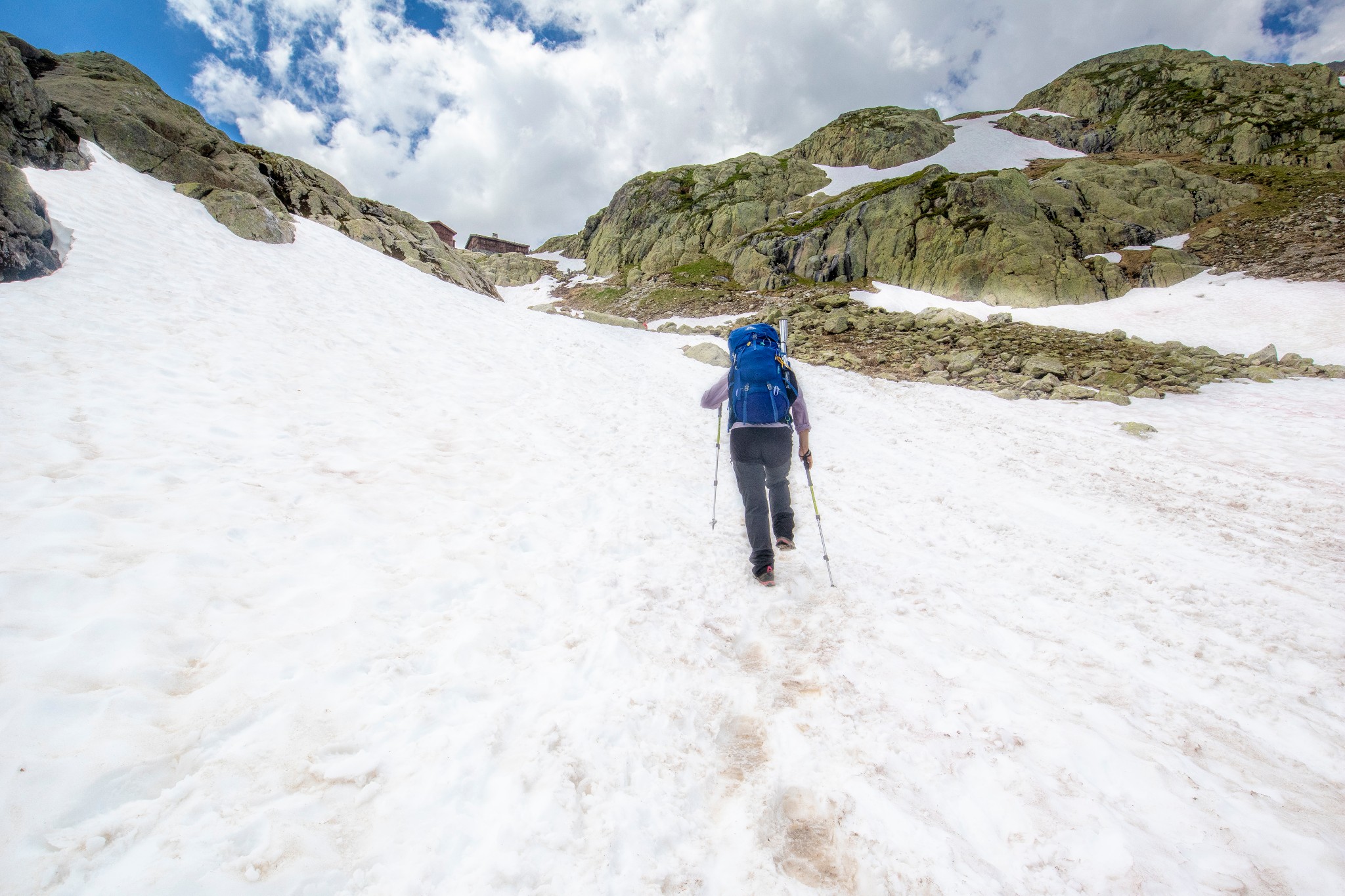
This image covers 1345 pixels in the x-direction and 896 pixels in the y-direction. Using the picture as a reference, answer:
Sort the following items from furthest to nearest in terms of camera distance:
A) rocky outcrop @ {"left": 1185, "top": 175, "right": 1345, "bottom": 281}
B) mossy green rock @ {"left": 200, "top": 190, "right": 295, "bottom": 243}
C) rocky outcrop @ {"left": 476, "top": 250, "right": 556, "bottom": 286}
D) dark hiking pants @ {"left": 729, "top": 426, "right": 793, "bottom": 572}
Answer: rocky outcrop @ {"left": 476, "top": 250, "right": 556, "bottom": 286}
rocky outcrop @ {"left": 1185, "top": 175, "right": 1345, "bottom": 281}
mossy green rock @ {"left": 200, "top": 190, "right": 295, "bottom": 243}
dark hiking pants @ {"left": 729, "top": 426, "right": 793, "bottom": 572}

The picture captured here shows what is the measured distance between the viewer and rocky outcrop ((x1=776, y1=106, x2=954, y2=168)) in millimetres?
88875

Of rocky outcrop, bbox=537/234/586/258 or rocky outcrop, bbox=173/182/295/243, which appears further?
rocky outcrop, bbox=537/234/586/258

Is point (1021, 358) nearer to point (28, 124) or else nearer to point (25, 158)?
point (25, 158)

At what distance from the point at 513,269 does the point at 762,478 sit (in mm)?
92832

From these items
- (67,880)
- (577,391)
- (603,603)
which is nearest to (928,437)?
(577,391)

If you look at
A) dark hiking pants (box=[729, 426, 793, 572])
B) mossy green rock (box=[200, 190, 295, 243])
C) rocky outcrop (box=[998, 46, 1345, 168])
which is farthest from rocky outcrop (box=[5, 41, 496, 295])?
rocky outcrop (box=[998, 46, 1345, 168])

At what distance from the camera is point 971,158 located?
273 ft

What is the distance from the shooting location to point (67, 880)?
6.79 ft

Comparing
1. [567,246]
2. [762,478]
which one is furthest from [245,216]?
[567,246]

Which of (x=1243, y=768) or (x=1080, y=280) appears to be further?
(x=1080, y=280)

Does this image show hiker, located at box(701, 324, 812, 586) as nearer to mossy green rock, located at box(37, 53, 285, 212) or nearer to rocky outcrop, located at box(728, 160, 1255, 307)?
mossy green rock, located at box(37, 53, 285, 212)

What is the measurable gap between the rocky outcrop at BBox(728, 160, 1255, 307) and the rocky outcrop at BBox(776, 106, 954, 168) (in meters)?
38.7

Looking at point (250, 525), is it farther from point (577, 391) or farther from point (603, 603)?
point (577, 391)

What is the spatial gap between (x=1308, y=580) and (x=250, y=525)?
12497mm
